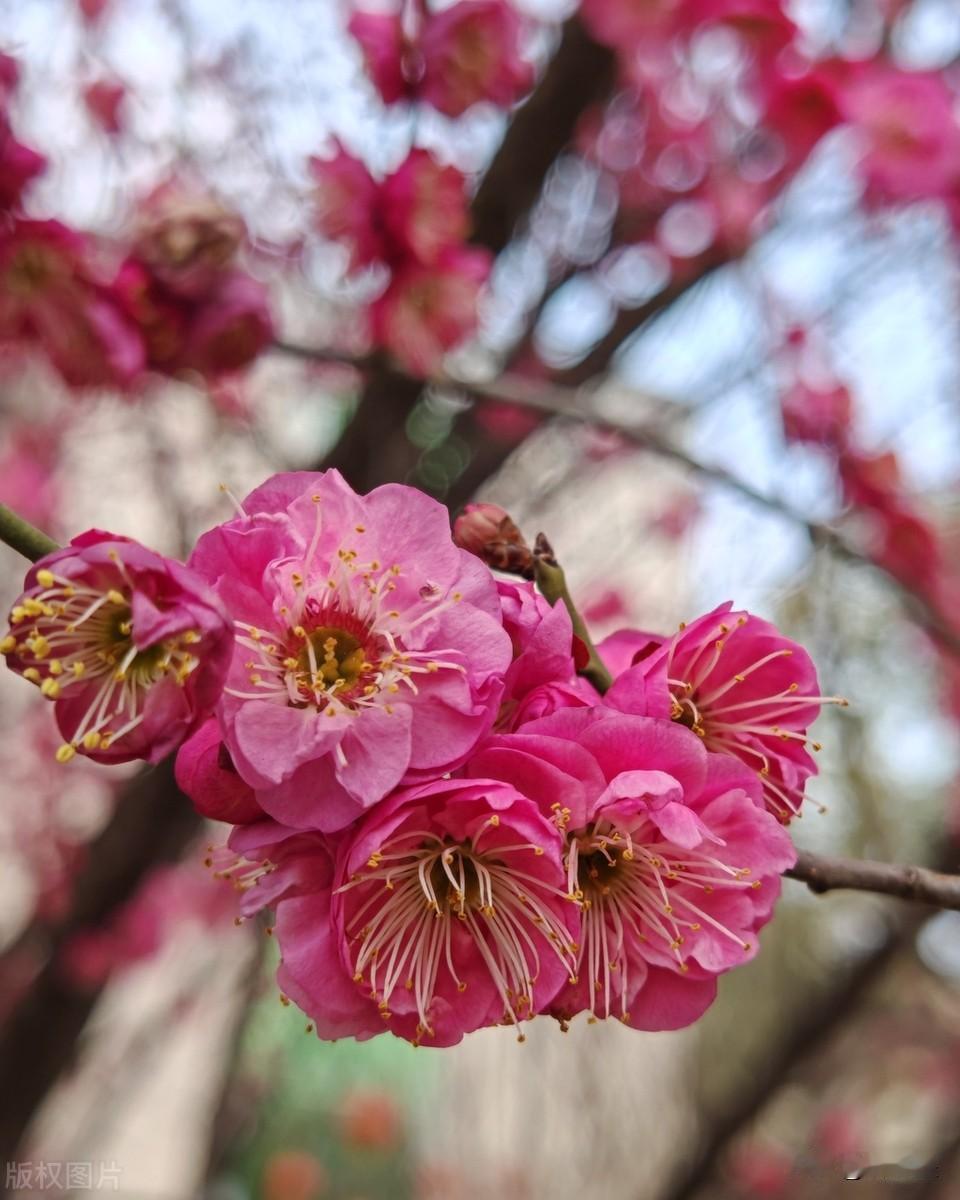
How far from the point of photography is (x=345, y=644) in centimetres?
63

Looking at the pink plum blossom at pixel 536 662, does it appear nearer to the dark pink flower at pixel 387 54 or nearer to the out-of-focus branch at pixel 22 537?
the out-of-focus branch at pixel 22 537

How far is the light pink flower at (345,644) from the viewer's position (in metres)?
0.54

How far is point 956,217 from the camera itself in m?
1.98

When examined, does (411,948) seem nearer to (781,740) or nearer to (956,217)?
(781,740)

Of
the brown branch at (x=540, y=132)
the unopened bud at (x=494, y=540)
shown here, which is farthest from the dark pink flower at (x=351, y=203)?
the unopened bud at (x=494, y=540)

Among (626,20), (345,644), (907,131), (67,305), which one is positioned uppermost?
(907,131)

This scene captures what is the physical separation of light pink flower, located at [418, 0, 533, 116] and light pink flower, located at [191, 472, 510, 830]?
3.45 ft

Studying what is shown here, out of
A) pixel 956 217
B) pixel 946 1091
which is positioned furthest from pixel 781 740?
pixel 946 1091

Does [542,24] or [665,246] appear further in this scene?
[665,246]

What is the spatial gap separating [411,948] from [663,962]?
15cm

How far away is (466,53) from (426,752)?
124cm

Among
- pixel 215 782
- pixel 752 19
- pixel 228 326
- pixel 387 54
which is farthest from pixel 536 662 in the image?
pixel 752 19

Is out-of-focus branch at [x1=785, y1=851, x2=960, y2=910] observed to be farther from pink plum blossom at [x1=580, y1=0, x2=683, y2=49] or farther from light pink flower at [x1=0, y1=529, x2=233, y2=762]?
pink plum blossom at [x1=580, y1=0, x2=683, y2=49]

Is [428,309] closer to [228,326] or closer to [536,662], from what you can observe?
[228,326]
